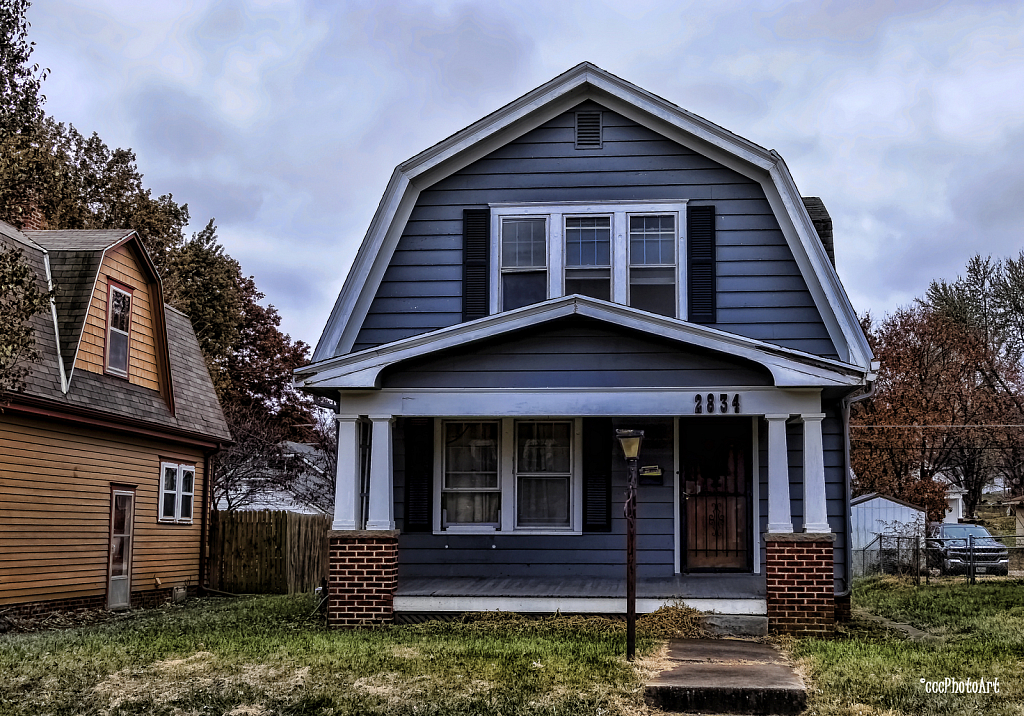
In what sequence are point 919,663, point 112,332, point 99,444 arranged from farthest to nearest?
point 112,332
point 99,444
point 919,663

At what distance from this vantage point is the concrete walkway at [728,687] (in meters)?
7.42

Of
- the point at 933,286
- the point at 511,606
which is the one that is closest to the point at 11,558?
the point at 511,606

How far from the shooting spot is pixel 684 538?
1260cm

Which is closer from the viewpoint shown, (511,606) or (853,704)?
(853,704)

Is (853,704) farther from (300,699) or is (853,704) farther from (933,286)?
(933,286)

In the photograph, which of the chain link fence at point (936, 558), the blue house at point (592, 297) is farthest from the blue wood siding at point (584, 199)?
the chain link fence at point (936, 558)

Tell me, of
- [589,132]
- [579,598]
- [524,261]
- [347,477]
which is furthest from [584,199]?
[579,598]

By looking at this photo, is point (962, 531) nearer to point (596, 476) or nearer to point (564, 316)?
point (596, 476)

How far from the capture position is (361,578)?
10.9 metres

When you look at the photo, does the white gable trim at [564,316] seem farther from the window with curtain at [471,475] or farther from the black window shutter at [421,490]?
the window with curtain at [471,475]

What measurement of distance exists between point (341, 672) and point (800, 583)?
15.1 ft

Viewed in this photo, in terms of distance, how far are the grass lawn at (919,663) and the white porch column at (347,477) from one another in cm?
452

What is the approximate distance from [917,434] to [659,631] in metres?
27.6

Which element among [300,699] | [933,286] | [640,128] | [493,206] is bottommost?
[300,699]
